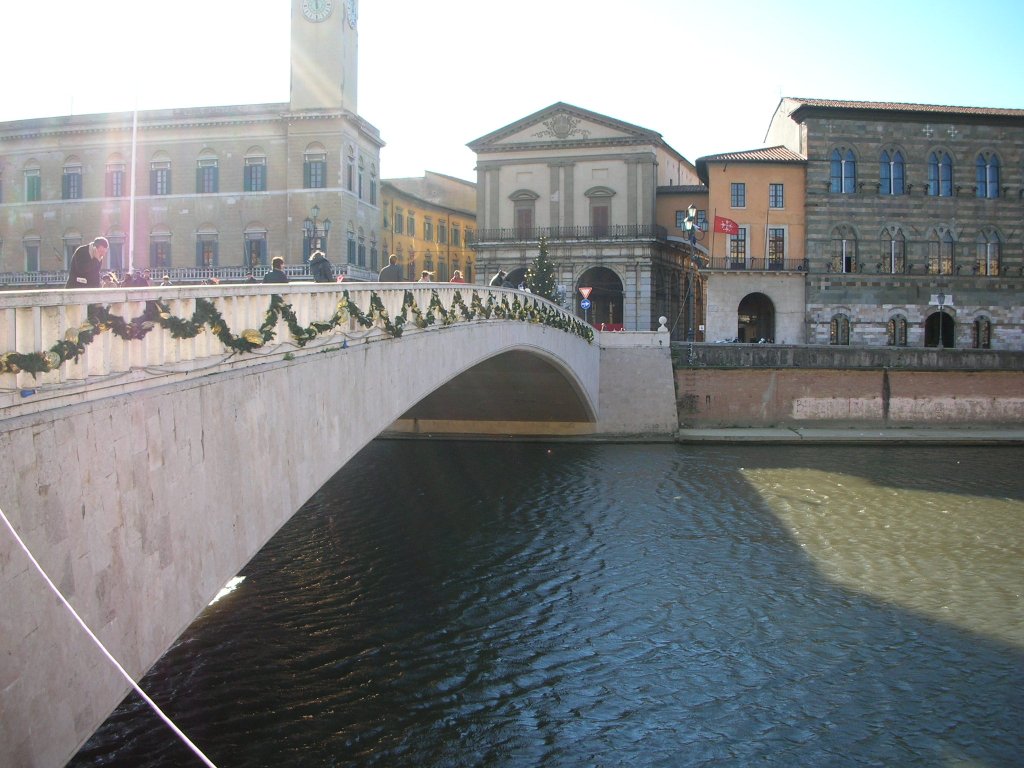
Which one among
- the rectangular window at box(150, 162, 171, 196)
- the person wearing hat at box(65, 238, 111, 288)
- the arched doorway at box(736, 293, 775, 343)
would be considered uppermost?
the rectangular window at box(150, 162, 171, 196)

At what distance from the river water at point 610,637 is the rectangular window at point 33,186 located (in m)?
32.2

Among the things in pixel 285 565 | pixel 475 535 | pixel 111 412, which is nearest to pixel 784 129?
pixel 475 535

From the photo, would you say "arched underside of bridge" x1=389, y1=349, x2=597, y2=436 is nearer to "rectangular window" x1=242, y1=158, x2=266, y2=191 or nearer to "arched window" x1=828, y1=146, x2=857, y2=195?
"rectangular window" x1=242, y1=158, x2=266, y2=191

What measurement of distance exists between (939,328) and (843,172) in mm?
9138

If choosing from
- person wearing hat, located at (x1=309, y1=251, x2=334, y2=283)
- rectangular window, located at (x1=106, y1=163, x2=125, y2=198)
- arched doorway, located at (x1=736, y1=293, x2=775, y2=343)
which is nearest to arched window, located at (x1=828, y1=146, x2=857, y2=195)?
arched doorway, located at (x1=736, y1=293, x2=775, y2=343)

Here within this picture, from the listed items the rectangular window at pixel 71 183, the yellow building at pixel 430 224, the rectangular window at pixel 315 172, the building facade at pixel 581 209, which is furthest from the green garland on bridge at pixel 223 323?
the yellow building at pixel 430 224

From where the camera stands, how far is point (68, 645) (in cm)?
655

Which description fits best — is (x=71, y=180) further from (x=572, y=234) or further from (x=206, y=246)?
(x=572, y=234)

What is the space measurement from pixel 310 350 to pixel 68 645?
582 centimetres

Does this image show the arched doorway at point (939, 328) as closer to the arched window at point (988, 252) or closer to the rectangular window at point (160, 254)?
the arched window at point (988, 252)

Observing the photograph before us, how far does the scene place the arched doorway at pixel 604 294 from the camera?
56.3 m

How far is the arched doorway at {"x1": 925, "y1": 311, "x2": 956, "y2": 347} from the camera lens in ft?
161

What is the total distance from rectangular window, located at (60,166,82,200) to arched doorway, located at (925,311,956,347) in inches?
1695

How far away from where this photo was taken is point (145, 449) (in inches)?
306
